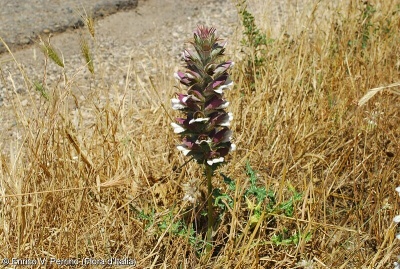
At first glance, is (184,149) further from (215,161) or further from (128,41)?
(128,41)

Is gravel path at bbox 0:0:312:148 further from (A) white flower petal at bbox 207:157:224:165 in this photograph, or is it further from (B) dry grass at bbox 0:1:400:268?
(A) white flower petal at bbox 207:157:224:165

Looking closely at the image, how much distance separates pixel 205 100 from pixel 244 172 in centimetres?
67

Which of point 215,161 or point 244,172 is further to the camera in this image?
point 244,172

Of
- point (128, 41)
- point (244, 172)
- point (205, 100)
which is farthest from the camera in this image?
point (128, 41)

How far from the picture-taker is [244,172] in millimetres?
2674

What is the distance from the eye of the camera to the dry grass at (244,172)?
90.0 inches

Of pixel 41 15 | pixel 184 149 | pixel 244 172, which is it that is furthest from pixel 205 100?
pixel 41 15

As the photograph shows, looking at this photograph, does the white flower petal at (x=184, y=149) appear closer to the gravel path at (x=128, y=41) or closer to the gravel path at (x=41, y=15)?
the gravel path at (x=128, y=41)

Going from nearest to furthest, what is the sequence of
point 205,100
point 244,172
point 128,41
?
Result: point 205,100 → point 244,172 → point 128,41

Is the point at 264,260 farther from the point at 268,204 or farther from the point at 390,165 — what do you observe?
the point at 390,165

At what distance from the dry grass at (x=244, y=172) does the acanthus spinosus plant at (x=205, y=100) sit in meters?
0.20

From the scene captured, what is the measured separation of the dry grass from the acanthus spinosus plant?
0.20 metres

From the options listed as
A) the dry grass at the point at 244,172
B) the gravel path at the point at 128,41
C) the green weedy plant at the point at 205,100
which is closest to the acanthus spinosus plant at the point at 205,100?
the green weedy plant at the point at 205,100

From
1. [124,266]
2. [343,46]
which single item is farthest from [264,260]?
[343,46]
